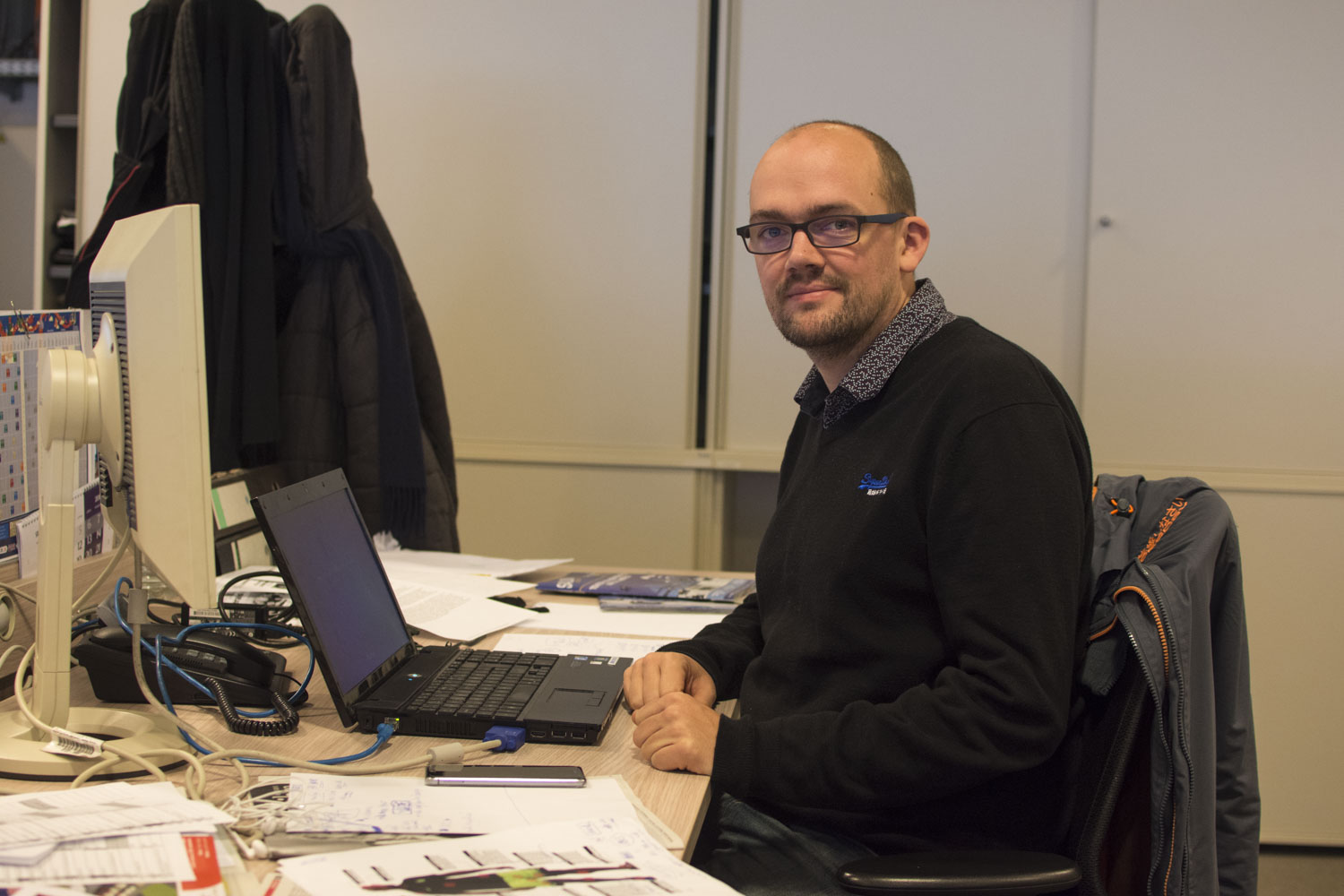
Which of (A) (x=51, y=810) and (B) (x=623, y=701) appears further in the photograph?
(B) (x=623, y=701)

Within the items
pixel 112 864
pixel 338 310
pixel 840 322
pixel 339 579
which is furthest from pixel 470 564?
pixel 112 864

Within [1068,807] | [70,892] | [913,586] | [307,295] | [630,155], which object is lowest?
[1068,807]

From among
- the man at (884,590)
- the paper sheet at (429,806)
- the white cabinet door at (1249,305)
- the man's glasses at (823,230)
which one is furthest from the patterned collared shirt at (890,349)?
the white cabinet door at (1249,305)

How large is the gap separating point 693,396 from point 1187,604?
1952 millimetres

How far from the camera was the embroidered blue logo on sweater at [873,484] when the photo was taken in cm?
124

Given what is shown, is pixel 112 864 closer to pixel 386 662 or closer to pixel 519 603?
pixel 386 662

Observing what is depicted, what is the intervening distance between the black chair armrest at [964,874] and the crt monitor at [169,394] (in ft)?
2.14

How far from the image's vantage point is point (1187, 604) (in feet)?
3.42

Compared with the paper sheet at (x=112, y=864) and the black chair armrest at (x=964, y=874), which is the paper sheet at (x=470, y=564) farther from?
the paper sheet at (x=112, y=864)

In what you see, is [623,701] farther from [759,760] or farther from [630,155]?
[630,155]

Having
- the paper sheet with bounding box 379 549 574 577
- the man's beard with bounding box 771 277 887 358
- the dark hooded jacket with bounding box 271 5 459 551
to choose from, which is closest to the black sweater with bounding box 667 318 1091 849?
the man's beard with bounding box 771 277 887 358

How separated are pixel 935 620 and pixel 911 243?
1.77ft

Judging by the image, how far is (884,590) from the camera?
1.23 meters

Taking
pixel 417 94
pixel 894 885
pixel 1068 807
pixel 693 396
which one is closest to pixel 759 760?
pixel 894 885
